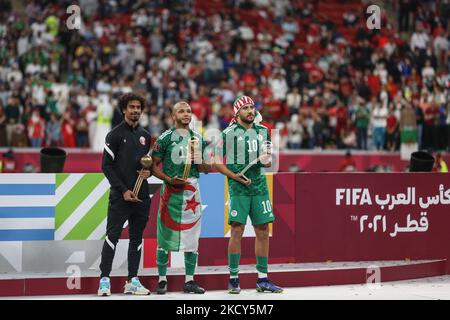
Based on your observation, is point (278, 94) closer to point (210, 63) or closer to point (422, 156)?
point (210, 63)

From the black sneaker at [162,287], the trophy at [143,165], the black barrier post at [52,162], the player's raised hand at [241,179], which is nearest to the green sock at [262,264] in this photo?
the player's raised hand at [241,179]

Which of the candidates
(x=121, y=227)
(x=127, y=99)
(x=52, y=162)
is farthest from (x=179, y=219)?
(x=52, y=162)

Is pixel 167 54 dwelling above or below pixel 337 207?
above

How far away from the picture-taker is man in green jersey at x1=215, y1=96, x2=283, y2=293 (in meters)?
11.4

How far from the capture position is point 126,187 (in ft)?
36.1

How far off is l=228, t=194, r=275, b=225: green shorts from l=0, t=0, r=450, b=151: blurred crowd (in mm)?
12656

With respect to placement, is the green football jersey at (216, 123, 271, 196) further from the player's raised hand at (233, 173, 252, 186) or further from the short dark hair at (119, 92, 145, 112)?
the short dark hair at (119, 92, 145, 112)

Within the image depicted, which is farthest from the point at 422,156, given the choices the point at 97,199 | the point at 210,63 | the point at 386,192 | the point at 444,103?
the point at 210,63

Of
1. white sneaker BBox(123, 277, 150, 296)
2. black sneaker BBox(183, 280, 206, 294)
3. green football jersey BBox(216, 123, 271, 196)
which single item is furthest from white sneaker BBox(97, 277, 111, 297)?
green football jersey BBox(216, 123, 271, 196)

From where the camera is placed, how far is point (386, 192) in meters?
13.7

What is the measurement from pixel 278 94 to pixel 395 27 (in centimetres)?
671

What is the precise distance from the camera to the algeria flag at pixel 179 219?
11.3 meters

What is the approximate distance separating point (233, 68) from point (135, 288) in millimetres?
17848
